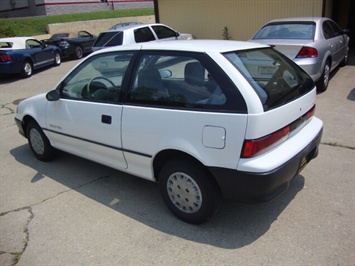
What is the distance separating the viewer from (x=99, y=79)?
12.5 feet

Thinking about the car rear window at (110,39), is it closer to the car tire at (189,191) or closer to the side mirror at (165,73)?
the side mirror at (165,73)

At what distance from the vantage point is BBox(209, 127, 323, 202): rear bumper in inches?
103

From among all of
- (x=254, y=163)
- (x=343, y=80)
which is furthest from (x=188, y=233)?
(x=343, y=80)

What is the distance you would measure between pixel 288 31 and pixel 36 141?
18.4ft

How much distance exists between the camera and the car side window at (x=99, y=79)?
349 centimetres

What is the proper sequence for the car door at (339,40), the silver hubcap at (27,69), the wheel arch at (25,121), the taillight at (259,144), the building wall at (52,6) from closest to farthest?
the taillight at (259,144), the wheel arch at (25,121), the car door at (339,40), the silver hubcap at (27,69), the building wall at (52,6)

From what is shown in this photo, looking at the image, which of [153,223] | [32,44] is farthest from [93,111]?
[32,44]

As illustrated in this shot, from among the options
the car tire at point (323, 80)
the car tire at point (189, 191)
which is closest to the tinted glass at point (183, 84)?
the car tire at point (189, 191)

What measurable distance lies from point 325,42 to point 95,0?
Result: 93.6 ft

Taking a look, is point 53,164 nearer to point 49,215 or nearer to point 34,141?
point 34,141

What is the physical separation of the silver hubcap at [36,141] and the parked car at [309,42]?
4767mm

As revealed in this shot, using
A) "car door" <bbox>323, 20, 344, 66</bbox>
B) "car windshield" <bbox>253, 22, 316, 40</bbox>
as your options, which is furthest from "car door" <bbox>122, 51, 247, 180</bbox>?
"car door" <bbox>323, 20, 344, 66</bbox>

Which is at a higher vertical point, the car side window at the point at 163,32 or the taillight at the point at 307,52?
the car side window at the point at 163,32

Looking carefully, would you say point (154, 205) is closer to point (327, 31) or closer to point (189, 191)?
point (189, 191)
